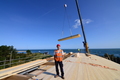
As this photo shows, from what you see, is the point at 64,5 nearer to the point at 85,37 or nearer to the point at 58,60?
the point at 85,37

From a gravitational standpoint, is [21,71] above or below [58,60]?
below

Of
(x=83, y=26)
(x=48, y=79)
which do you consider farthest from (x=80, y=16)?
(x=48, y=79)

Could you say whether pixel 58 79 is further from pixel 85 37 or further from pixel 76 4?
pixel 76 4

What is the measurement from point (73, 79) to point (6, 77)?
13.6ft

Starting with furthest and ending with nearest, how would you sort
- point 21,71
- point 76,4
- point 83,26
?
point 83,26, point 76,4, point 21,71

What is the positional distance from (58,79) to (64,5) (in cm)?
1152

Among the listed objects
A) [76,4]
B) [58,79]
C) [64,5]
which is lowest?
[58,79]

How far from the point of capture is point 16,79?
3807 millimetres

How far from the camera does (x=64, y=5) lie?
11086 mm

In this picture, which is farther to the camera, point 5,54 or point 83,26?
point 5,54

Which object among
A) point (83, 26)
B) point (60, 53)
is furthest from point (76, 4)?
point (60, 53)

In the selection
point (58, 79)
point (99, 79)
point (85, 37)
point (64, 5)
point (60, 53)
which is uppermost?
point (64, 5)

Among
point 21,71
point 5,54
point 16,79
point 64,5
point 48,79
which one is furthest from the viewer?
point 5,54

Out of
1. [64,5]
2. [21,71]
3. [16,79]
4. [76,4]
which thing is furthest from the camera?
[76,4]
